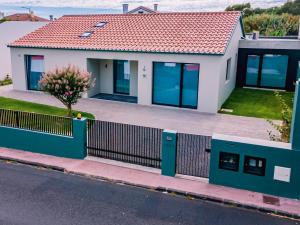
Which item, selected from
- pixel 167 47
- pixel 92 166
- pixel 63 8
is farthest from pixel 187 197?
pixel 63 8

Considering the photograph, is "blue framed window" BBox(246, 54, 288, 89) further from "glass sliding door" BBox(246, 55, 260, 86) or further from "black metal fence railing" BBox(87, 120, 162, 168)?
"black metal fence railing" BBox(87, 120, 162, 168)

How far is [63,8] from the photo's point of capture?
43.7 meters

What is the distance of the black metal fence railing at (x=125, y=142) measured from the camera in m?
9.66

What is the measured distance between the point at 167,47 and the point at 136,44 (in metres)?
1.92

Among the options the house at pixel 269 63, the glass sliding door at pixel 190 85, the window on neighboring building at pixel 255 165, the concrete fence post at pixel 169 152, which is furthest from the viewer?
the house at pixel 269 63

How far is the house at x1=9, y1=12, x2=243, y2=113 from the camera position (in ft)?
53.4

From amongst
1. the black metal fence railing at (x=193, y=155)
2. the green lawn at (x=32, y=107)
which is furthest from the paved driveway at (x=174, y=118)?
the black metal fence railing at (x=193, y=155)

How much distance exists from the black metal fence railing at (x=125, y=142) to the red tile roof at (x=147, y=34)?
742 cm

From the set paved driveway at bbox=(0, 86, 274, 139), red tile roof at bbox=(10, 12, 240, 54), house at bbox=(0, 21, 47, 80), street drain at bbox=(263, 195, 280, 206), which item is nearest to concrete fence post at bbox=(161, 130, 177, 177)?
street drain at bbox=(263, 195, 280, 206)

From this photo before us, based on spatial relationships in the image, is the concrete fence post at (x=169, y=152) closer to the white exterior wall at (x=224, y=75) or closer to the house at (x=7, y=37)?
the white exterior wall at (x=224, y=75)

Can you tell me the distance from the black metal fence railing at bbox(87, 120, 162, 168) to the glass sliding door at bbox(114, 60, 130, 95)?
9304mm

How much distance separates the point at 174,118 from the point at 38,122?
6721 mm

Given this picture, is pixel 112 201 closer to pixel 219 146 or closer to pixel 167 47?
pixel 219 146

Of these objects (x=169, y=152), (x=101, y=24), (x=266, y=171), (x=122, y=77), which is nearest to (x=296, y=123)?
(x=266, y=171)
